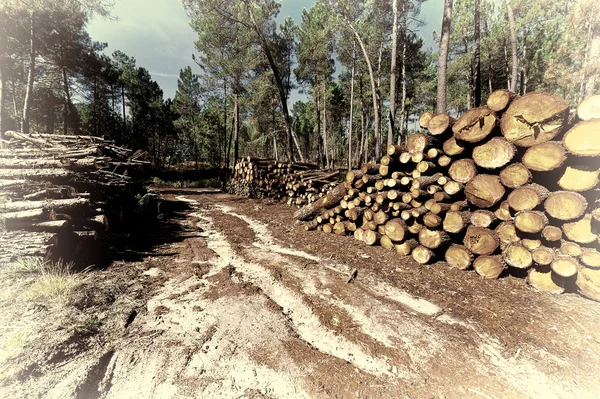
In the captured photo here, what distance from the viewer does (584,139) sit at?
3342mm

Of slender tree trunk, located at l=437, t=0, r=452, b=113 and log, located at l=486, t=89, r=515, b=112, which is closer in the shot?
log, located at l=486, t=89, r=515, b=112

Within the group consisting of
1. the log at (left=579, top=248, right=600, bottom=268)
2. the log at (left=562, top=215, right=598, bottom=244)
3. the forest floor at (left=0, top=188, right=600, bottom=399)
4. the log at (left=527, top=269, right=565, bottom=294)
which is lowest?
the forest floor at (left=0, top=188, right=600, bottom=399)

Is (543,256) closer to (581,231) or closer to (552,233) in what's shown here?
(552,233)

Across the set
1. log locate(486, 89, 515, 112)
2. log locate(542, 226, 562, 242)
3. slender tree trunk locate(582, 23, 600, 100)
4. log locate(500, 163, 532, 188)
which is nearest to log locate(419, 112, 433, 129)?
log locate(486, 89, 515, 112)

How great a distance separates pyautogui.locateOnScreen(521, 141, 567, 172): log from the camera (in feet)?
11.6

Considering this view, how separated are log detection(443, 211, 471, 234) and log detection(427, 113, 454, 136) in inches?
66.3

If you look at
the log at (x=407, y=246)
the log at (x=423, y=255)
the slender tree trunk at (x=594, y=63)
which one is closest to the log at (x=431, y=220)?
the log at (x=423, y=255)

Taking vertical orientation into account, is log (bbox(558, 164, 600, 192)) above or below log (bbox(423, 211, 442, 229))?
above

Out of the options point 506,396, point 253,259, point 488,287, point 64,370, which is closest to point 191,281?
point 253,259

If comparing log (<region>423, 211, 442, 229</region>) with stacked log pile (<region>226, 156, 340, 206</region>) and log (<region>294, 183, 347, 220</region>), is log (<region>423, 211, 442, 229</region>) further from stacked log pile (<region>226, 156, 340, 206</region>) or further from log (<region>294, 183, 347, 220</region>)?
stacked log pile (<region>226, 156, 340, 206</region>)

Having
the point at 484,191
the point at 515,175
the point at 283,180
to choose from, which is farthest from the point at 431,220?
the point at 283,180

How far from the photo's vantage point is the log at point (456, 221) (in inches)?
169

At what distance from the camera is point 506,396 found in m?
2.08

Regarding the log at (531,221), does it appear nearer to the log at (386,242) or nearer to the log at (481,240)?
the log at (481,240)
